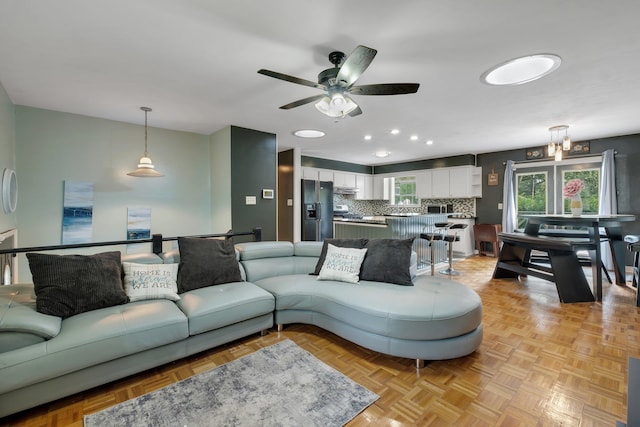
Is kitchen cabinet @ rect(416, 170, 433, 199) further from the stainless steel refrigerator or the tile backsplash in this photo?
the stainless steel refrigerator

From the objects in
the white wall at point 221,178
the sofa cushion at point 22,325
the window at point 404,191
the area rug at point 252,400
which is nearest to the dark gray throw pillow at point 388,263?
the area rug at point 252,400

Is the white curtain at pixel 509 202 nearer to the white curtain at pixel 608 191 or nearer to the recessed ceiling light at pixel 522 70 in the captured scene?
the white curtain at pixel 608 191

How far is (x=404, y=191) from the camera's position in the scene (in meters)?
8.00

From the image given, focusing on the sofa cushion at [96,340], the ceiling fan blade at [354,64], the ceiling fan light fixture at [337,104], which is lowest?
the sofa cushion at [96,340]

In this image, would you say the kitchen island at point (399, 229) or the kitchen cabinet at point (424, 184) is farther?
the kitchen cabinet at point (424, 184)

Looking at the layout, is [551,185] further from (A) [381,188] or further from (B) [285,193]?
(B) [285,193]

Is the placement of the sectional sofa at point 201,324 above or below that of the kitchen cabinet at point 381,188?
below

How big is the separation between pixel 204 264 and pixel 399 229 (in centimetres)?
295

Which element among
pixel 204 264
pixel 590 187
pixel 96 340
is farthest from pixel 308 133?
pixel 590 187

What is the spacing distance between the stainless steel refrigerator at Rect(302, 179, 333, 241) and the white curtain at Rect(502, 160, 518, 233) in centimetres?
388

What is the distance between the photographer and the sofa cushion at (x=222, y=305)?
2.07 meters

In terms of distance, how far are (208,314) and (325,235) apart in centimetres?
478

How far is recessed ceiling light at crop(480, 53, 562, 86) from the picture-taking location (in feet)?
7.45

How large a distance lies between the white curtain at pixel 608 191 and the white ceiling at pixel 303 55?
1169 millimetres
